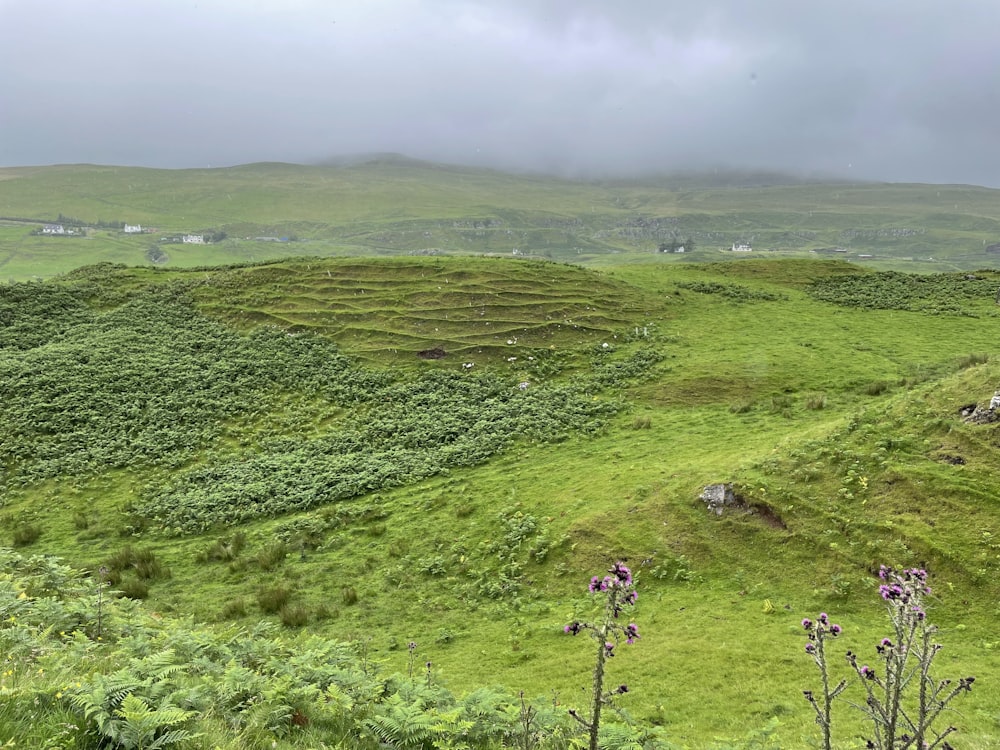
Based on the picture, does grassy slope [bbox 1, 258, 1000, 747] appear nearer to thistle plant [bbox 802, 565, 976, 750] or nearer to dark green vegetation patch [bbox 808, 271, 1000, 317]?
thistle plant [bbox 802, 565, 976, 750]

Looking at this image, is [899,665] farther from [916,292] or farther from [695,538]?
[916,292]

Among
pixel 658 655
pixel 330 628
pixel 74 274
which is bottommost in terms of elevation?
pixel 330 628

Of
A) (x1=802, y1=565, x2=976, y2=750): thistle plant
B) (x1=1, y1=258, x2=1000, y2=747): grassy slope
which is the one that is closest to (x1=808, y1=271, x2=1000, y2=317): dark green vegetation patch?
(x1=1, y1=258, x2=1000, y2=747): grassy slope

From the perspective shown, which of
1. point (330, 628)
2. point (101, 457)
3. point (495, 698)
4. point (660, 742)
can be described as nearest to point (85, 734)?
point (495, 698)

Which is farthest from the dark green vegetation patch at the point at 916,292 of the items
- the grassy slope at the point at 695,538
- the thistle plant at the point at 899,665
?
the thistle plant at the point at 899,665

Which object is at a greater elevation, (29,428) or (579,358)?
(579,358)

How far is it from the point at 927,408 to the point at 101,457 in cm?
3332

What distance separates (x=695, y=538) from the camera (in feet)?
50.6

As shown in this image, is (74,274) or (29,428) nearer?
(29,428)

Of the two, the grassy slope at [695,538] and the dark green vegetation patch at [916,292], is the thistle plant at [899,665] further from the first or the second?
the dark green vegetation patch at [916,292]

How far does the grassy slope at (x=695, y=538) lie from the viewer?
11461mm

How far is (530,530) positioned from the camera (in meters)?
17.4

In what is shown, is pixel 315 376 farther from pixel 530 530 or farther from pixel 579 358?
pixel 530 530

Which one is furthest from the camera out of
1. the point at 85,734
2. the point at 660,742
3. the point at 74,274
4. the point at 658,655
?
the point at 74,274
